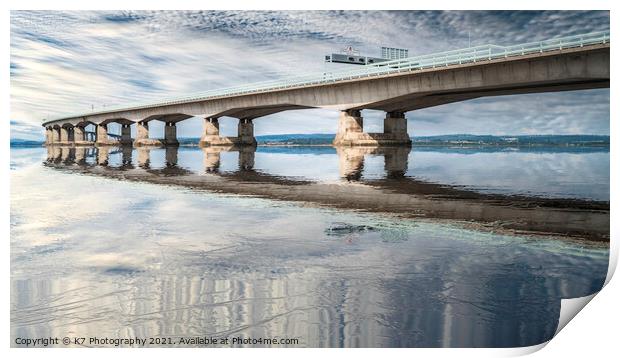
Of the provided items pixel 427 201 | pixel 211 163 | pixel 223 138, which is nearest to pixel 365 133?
pixel 211 163

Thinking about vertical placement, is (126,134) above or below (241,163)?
above

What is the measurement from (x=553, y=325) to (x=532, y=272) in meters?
1.38

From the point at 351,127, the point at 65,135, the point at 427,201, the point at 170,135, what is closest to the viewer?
the point at 427,201

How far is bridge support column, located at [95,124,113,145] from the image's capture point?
7125cm

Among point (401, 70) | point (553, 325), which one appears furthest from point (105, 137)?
point (553, 325)

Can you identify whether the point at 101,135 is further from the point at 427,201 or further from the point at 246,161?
the point at 427,201

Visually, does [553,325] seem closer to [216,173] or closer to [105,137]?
[216,173]

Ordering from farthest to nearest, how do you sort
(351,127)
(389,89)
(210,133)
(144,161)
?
(210,133), (351,127), (389,89), (144,161)

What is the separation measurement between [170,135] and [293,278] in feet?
229

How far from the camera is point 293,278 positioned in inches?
215

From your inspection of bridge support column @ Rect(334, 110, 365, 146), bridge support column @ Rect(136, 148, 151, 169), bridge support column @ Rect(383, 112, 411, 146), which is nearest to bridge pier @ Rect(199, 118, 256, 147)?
bridge support column @ Rect(334, 110, 365, 146)

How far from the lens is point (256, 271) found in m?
5.77

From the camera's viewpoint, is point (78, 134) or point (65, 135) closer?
point (65, 135)
